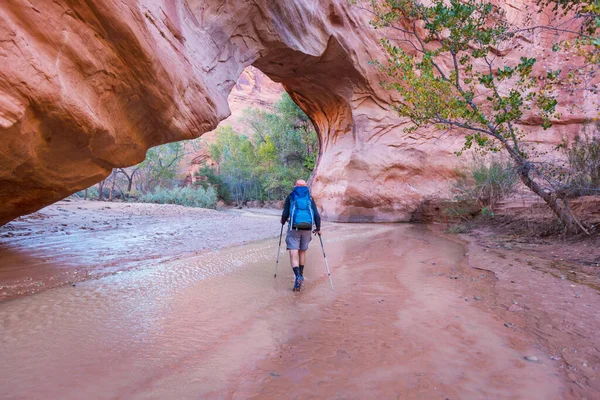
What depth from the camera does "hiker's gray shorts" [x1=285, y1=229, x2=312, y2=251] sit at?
183 inches

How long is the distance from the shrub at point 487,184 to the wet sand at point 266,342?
15.3 feet

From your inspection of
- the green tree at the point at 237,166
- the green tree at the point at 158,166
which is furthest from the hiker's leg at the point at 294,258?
the green tree at the point at 237,166

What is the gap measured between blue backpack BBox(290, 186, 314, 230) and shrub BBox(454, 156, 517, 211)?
5307 mm

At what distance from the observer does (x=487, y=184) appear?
29.9 feet

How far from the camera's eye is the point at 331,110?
16641mm

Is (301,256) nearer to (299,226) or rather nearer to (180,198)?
(299,226)

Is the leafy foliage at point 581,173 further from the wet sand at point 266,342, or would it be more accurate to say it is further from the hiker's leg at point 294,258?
the hiker's leg at point 294,258

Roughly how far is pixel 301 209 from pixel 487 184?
6.95 m

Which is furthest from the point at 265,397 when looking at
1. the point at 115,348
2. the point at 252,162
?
the point at 252,162

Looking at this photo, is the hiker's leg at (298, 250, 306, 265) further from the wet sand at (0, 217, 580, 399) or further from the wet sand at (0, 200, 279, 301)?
the wet sand at (0, 200, 279, 301)

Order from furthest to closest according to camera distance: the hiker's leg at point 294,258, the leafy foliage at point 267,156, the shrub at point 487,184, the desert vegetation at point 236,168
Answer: the leafy foliage at point 267,156, the desert vegetation at point 236,168, the shrub at point 487,184, the hiker's leg at point 294,258

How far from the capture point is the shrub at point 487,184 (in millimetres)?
8172

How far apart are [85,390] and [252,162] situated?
31674 millimetres

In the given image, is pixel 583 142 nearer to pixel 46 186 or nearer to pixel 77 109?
pixel 77 109
